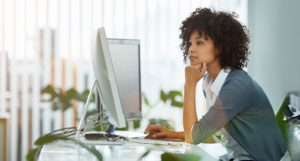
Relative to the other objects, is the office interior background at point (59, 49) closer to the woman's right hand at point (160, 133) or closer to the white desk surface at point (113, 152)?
the woman's right hand at point (160, 133)

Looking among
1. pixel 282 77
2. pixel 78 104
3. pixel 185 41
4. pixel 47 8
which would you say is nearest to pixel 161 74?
pixel 78 104

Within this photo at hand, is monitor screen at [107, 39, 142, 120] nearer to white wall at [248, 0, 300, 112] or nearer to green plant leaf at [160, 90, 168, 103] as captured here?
white wall at [248, 0, 300, 112]

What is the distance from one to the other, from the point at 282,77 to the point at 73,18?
186 centimetres

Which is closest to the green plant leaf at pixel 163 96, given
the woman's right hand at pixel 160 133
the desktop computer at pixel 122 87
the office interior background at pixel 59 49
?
the office interior background at pixel 59 49

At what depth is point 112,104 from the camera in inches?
50.1

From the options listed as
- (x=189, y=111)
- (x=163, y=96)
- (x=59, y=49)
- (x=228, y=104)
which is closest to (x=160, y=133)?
(x=189, y=111)

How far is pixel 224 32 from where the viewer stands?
1.43m

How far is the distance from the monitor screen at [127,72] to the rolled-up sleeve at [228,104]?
522 mm

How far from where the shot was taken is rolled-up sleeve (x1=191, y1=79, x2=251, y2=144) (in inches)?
48.4

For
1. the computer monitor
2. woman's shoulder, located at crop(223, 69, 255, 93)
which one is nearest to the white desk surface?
the computer monitor

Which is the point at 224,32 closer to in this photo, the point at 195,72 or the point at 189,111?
the point at 195,72

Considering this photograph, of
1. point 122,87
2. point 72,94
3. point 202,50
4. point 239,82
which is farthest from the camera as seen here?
point 72,94

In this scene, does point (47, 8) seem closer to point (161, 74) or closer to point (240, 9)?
point (161, 74)

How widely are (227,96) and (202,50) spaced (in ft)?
0.72
